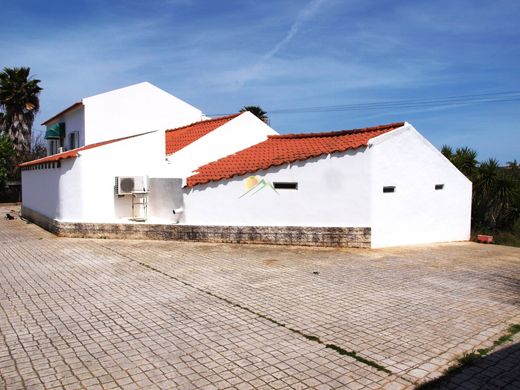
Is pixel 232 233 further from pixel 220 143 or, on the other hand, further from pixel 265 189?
pixel 220 143

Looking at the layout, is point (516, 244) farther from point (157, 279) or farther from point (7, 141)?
point (7, 141)

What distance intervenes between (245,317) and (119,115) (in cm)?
1848

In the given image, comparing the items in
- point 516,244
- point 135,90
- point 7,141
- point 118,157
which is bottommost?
point 516,244

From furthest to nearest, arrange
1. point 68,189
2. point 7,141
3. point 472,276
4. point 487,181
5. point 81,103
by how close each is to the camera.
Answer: point 7,141 → point 81,103 → point 487,181 → point 68,189 → point 472,276

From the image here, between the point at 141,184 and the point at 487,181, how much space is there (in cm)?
1381

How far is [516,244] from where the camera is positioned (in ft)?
48.8

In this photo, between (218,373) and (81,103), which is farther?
(81,103)

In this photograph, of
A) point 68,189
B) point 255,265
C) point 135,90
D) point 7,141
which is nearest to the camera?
point 255,265

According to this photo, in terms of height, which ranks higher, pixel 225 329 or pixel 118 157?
pixel 118 157

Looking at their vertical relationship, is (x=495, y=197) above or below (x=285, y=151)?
below

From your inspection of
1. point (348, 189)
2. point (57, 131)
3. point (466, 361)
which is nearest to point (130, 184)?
point (348, 189)

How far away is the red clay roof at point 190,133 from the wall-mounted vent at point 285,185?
5348 millimetres

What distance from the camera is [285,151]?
45.4 feet

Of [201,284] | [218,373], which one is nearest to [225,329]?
[218,373]
